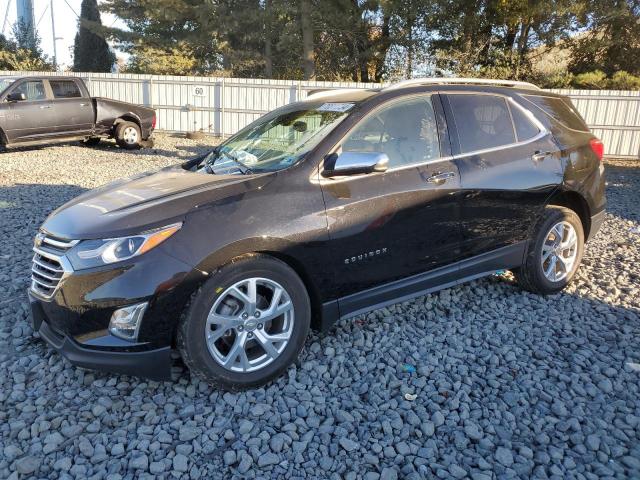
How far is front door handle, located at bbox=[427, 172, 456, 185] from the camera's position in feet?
12.2

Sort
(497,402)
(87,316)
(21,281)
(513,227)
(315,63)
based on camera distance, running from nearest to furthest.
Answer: (87,316), (497,402), (513,227), (21,281), (315,63)

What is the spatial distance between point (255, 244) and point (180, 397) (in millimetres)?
1004

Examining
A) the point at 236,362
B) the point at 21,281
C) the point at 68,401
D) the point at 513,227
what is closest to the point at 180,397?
the point at 236,362

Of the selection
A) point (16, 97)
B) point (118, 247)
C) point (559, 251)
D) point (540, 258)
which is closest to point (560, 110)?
point (559, 251)

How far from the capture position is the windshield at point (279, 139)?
11.5 ft

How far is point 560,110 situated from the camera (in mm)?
4715

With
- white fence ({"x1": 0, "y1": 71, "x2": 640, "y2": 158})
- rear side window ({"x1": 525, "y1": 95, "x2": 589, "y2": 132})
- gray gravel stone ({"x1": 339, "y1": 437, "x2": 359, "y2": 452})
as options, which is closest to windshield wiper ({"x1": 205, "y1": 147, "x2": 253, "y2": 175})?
gray gravel stone ({"x1": 339, "y1": 437, "x2": 359, "y2": 452})

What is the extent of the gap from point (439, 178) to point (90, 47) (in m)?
27.6

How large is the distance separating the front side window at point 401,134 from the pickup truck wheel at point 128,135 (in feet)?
36.8

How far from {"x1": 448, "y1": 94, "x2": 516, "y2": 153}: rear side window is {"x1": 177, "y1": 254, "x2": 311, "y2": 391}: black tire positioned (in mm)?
1778

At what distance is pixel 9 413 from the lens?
115 inches

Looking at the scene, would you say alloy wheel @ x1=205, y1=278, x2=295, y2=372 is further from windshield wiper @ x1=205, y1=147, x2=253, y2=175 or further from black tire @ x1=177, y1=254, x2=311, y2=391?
windshield wiper @ x1=205, y1=147, x2=253, y2=175

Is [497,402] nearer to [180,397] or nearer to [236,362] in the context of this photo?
[236,362]

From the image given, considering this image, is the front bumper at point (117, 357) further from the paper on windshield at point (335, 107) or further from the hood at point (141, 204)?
the paper on windshield at point (335, 107)
